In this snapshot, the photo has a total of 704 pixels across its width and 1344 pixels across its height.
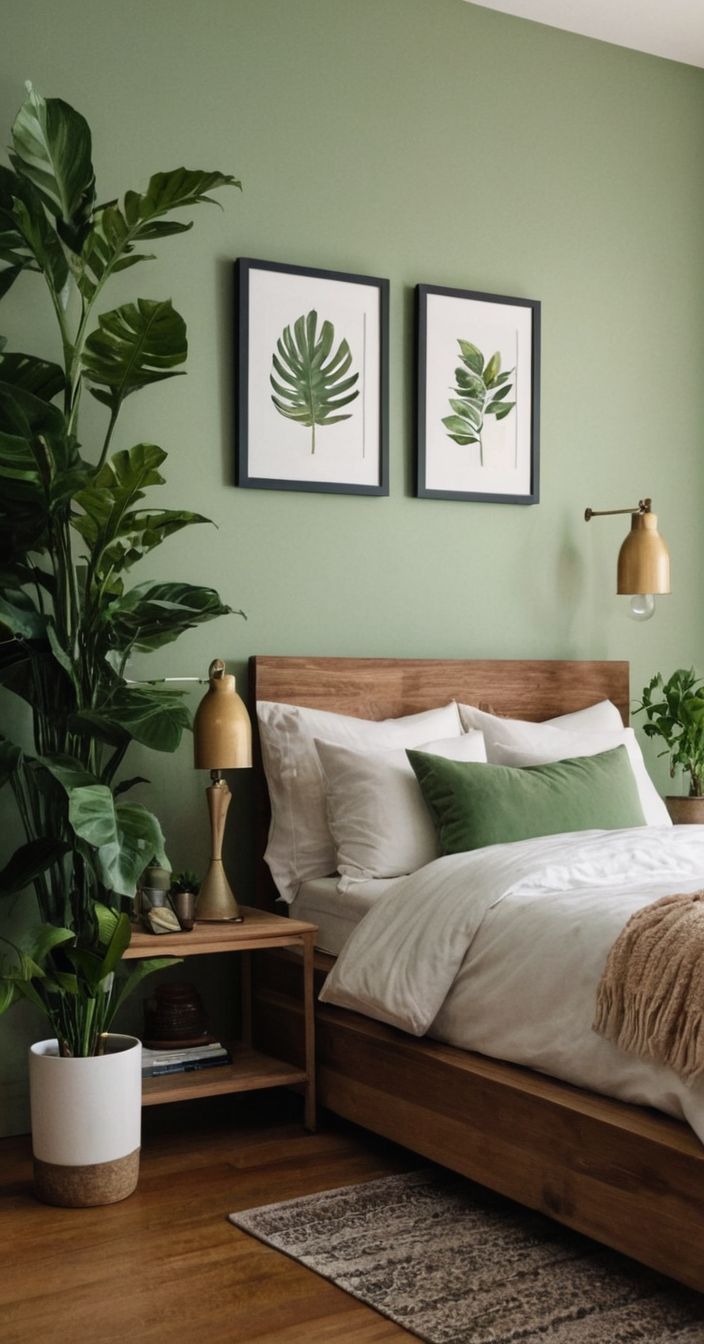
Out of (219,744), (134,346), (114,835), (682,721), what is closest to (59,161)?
(134,346)

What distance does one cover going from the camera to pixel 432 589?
407 cm

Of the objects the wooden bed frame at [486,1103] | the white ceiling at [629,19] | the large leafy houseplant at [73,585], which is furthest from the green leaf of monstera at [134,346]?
the white ceiling at [629,19]

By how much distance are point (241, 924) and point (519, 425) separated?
1.80m

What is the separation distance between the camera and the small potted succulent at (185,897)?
3209 mm

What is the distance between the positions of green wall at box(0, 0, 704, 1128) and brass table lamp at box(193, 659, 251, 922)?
30cm

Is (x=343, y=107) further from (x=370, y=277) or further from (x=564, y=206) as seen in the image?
(x=564, y=206)

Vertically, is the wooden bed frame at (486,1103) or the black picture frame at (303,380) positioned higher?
the black picture frame at (303,380)

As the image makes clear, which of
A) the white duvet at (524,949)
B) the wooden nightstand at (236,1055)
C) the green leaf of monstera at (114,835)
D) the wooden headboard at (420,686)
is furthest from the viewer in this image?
the wooden headboard at (420,686)

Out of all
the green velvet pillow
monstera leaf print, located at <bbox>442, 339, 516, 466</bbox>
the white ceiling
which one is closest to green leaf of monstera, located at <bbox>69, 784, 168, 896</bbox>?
the green velvet pillow

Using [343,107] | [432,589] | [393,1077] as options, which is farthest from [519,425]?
[393,1077]

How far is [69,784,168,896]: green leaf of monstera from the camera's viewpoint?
269cm

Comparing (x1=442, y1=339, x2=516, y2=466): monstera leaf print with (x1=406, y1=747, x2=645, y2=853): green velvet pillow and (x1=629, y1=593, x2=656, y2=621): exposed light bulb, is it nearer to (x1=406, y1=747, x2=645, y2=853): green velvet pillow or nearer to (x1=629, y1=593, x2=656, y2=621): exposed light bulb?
(x1=629, y1=593, x2=656, y2=621): exposed light bulb

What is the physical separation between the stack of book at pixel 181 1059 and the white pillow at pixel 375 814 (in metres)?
0.52

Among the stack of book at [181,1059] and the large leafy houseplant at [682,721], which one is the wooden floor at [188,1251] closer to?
the stack of book at [181,1059]
